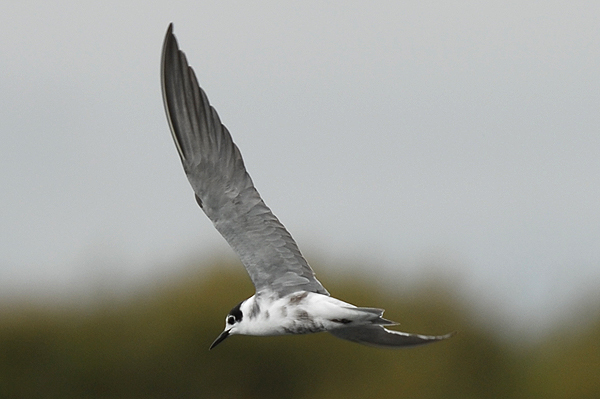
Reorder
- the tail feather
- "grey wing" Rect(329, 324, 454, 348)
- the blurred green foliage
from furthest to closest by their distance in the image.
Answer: the blurred green foliage
"grey wing" Rect(329, 324, 454, 348)
the tail feather

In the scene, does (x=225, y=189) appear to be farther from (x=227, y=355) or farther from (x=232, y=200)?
(x=227, y=355)

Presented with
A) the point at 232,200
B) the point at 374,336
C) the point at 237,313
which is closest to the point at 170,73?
the point at 232,200

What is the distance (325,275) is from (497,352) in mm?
4867

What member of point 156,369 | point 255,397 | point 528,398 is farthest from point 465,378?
point 156,369

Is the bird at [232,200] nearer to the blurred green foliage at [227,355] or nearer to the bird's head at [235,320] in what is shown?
the bird's head at [235,320]

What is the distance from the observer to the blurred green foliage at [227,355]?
23.1 meters

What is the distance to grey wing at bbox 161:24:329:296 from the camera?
8.80 meters

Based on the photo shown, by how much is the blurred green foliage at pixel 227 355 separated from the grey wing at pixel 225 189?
550 inches

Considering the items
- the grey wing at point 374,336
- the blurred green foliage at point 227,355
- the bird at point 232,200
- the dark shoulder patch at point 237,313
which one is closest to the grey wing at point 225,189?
the bird at point 232,200

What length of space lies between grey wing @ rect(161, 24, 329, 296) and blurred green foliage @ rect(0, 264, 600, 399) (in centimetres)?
1397

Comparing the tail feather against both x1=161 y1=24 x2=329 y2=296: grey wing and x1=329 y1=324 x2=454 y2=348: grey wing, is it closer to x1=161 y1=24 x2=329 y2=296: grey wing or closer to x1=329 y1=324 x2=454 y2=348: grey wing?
x1=161 y1=24 x2=329 y2=296: grey wing


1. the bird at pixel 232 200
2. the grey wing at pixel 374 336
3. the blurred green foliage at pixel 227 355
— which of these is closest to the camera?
the bird at pixel 232 200

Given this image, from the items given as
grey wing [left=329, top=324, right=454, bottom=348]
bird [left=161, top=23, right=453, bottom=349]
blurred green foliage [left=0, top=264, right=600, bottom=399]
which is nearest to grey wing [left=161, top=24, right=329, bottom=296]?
bird [left=161, top=23, right=453, bottom=349]

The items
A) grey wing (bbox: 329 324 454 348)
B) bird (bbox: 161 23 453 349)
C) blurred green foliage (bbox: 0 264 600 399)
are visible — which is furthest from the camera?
blurred green foliage (bbox: 0 264 600 399)
